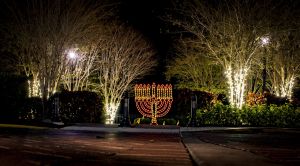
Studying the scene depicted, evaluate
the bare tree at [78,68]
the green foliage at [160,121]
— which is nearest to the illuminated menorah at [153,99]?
the green foliage at [160,121]

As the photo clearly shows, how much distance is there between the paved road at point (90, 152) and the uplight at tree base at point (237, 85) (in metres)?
10.6

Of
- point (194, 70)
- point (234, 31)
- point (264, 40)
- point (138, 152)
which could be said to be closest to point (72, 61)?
point (194, 70)

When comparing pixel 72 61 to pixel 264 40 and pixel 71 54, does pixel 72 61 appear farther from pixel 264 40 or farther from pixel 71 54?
pixel 264 40

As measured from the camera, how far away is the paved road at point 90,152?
12.6 metres

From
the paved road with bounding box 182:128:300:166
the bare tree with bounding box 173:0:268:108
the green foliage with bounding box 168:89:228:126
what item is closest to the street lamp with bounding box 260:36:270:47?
the bare tree with bounding box 173:0:268:108

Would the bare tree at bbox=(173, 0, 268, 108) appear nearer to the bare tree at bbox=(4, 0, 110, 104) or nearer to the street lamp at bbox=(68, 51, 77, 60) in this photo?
the bare tree at bbox=(4, 0, 110, 104)

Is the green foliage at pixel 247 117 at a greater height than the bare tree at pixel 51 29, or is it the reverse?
the bare tree at pixel 51 29

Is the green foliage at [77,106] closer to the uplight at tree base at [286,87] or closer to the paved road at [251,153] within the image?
the paved road at [251,153]

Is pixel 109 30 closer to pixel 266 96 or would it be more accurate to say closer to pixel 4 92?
pixel 4 92

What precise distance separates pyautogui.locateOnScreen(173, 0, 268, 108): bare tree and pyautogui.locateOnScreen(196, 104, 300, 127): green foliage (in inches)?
65.0

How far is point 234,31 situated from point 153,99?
19.9 ft

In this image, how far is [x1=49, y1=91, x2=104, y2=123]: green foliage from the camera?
29172 millimetres

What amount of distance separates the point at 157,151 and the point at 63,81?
69.9 feet

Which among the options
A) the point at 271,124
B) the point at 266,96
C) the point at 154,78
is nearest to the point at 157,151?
the point at 271,124
